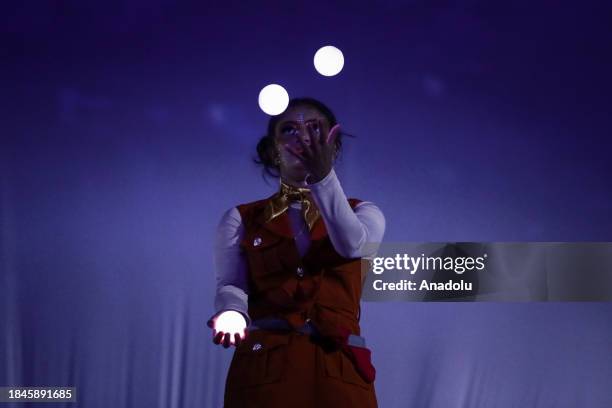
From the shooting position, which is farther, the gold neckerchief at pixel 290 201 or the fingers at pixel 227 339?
the gold neckerchief at pixel 290 201

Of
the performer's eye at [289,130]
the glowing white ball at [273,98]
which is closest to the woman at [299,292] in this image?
the performer's eye at [289,130]

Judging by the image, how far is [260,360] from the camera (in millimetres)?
1543

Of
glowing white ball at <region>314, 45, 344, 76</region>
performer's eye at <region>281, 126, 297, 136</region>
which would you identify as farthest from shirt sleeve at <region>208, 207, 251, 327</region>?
glowing white ball at <region>314, 45, 344, 76</region>

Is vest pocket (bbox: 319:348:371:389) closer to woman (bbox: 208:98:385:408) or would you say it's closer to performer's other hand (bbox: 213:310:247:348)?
woman (bbox: 208:98:385:408)

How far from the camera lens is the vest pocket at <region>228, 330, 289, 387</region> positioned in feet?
4.99

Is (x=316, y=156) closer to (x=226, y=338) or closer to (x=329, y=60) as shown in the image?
(x=226, y=338)

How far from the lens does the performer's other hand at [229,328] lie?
4.99ft

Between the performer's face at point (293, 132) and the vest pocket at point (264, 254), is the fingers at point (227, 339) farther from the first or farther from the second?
the performer's face at point (293, 132)

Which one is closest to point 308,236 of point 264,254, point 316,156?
point 264,254

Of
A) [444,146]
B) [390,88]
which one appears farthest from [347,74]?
[444,146]

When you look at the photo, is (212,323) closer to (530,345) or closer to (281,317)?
(281,317)

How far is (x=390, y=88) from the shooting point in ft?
9.83

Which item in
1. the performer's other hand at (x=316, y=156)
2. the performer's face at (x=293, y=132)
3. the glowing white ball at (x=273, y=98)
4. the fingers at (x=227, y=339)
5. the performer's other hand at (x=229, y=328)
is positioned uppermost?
the glowing white ball at (x=273, y=98)

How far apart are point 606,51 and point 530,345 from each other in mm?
1087
